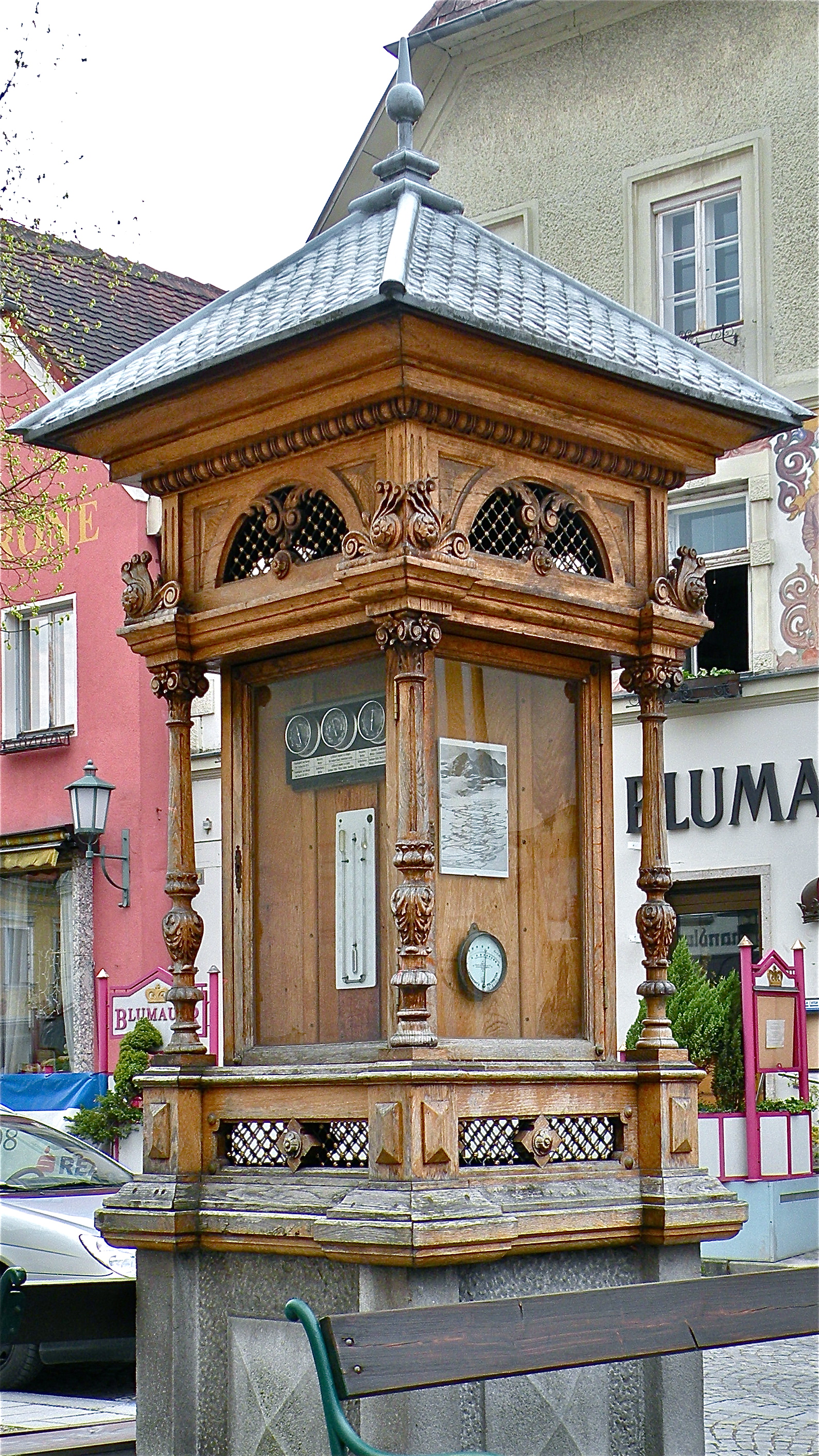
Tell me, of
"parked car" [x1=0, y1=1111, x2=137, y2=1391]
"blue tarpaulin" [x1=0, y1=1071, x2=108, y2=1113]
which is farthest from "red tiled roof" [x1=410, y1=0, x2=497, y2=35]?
"parked car" [x1=0, y1=1111, x2=137, y2=1391]

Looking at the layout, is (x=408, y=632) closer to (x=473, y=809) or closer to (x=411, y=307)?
(x=473, y=809)

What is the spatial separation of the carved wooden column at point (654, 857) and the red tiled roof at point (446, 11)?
13.7 m

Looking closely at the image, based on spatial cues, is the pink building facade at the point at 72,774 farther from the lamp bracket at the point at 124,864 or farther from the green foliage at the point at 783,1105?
the green foliage at the point at 783,1105

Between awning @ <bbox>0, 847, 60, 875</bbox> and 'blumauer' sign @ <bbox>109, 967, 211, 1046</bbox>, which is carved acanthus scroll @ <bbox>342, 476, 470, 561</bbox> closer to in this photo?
'blumauer' sign @ <bbox>109, 967, 211, 1046</bbox>

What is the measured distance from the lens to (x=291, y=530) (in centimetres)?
584

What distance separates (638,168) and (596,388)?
12704mm

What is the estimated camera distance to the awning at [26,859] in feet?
69.2

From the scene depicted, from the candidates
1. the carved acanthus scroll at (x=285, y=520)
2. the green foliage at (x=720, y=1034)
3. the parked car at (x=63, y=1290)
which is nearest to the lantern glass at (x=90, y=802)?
the green foliage at (x=720, y=1034)

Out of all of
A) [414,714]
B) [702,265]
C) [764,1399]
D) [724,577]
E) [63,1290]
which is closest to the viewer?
[414,714]

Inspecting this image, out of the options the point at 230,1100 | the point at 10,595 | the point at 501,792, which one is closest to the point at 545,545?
the point at 501,792

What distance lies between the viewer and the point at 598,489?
6051 mm

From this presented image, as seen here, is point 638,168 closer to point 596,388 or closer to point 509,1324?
point 596,388

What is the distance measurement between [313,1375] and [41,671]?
1722 cm

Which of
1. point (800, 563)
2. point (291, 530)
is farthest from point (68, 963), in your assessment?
point (291, 530)
